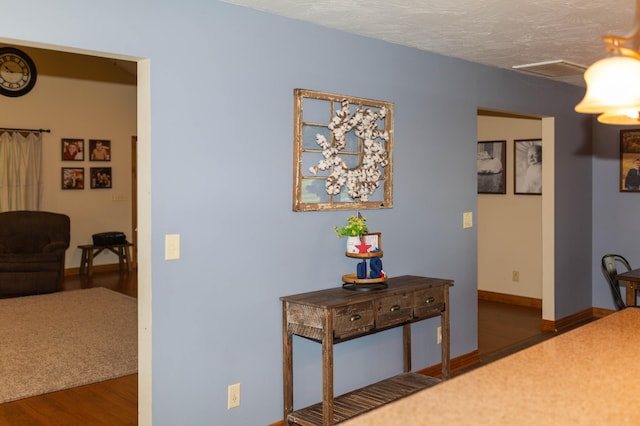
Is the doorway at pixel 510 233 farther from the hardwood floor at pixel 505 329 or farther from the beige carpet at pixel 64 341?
the beige carpet at pixel 64 341

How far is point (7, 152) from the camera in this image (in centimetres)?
872

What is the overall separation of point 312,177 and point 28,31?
1770 millimetres

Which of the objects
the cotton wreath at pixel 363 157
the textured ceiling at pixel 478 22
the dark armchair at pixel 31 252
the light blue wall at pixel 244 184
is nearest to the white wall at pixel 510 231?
the textured ceiling at pixel 478 22

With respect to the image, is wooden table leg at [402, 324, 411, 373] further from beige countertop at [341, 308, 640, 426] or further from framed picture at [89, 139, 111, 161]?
framed picture at [89, 139, 111, 161]

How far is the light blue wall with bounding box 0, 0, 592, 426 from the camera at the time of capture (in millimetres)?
3113

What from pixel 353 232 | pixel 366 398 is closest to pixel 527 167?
pixel 353 232

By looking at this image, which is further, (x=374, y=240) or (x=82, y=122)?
(x=82, y=122)

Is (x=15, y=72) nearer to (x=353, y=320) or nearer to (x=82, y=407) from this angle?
(x=82, y=407)

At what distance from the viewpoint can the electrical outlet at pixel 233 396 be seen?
11.3ft

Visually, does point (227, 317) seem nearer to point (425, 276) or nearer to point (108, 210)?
point (425, 276)

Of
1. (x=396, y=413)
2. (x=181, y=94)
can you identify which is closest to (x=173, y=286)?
(x=181, y=94)

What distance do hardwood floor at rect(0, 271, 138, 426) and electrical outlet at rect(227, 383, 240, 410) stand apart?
754 millimetres

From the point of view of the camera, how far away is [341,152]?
4.00 meters

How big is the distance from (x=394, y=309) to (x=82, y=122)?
7187 millimetres
